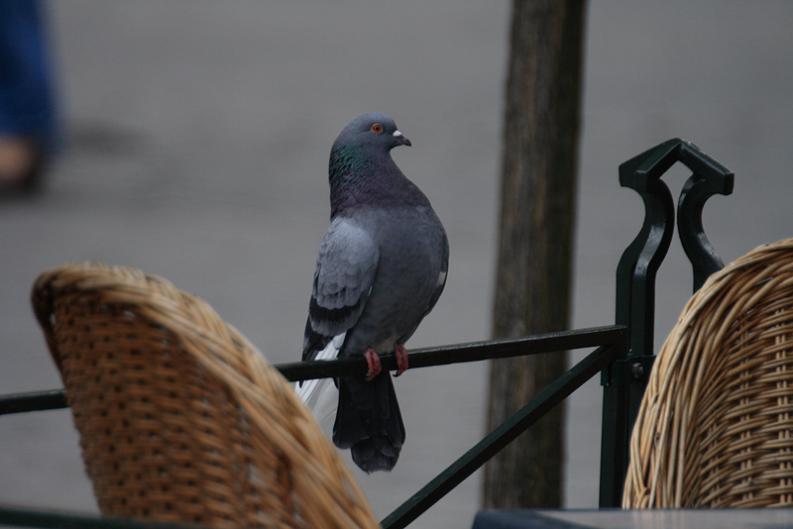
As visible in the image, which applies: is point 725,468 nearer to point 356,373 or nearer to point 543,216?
point 356,373

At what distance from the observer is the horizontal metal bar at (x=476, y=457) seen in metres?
2.04

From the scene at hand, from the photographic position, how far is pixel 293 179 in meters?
9.09

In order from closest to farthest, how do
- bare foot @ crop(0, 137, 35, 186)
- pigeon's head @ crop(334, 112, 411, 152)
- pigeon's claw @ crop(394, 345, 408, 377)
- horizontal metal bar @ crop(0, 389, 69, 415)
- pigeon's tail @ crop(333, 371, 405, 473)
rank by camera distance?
horizontal metal bar @ crop(0, 389, 69, 415) → pigeon's claw @ crop(394, 345, 408, 377) → pigeon's tail @ crop(333, 371, 405, 473) → pigeon's head @ crop(334, 112, 411, 152) → bare foot @ crop(0, 137, 35, 186)

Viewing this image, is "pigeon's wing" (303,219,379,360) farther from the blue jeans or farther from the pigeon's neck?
the blue jeans

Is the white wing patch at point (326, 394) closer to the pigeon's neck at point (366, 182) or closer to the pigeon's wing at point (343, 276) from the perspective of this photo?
the pigeon's wing at point (343, 276)

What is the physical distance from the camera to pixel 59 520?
1.25 m

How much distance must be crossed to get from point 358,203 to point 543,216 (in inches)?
28.3

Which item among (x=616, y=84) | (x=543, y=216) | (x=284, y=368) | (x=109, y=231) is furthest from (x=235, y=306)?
(x=616, y=84)

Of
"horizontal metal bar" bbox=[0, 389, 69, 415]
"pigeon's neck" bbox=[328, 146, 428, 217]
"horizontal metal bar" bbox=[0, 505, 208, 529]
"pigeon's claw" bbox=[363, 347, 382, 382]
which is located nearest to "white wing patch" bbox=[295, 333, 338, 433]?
"pigeon's claw" bbox=[363, 347, 382, 382]

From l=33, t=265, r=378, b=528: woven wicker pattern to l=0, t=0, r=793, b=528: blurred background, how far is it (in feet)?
9.47

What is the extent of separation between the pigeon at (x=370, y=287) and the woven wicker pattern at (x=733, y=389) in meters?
0.61

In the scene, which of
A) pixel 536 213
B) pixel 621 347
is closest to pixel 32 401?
pixel 621 347

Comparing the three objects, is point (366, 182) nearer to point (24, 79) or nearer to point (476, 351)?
point (476, 351)

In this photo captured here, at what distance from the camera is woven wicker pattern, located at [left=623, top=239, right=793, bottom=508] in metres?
1.92
